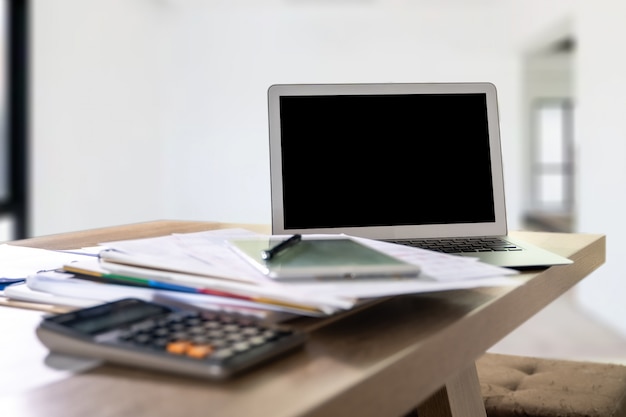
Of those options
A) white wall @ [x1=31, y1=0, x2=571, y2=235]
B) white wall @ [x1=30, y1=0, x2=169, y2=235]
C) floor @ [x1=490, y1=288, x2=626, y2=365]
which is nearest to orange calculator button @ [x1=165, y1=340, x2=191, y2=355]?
floor @ [x1=490, y1=288, x2=626, y2=365]

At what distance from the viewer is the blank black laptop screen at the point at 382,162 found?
0.92 metres

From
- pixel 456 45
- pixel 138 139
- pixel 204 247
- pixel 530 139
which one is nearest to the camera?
pixel 204 247

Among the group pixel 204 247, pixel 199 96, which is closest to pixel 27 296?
pixel 204 247

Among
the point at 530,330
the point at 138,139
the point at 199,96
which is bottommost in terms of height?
the point at 530,330

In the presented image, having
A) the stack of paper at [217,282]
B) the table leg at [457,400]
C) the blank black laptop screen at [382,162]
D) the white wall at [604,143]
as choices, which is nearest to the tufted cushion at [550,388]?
the table leg at [457,400]

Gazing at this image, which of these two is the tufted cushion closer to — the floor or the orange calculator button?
the orange calculator button

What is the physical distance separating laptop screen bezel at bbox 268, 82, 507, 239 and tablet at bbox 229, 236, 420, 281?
1.04 feet

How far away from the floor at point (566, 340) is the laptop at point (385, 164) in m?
1.69

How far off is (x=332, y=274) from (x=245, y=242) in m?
0.17

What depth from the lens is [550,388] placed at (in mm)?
1024

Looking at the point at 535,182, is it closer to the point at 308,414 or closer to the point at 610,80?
the point at 610,80

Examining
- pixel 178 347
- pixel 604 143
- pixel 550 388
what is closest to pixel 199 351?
pixel 178 347

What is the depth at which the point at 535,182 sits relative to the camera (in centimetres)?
976

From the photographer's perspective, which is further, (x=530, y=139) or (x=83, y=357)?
(x=530, y=139)
